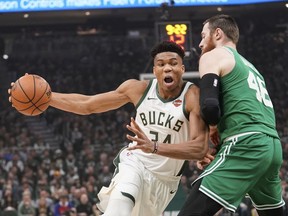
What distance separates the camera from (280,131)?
21031 millimetres

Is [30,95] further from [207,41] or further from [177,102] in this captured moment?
[207,41]

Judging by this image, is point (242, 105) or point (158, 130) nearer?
point (242, 105)

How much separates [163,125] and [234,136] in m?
0.96

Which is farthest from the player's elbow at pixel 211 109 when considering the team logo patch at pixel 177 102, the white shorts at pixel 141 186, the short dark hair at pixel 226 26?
the white shorts at pixel 141 186

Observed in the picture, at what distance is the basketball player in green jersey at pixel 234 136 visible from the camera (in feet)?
15.5

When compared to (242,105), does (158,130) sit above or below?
below

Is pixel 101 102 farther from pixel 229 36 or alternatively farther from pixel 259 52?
pixel 259 52

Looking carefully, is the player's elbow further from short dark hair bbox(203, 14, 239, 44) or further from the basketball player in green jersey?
short dark hair bbox(203, 14, 239, 44)

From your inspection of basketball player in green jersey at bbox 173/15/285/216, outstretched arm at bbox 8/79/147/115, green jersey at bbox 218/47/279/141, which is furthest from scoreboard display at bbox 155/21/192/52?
green jersey at bbox 218/47/279/141

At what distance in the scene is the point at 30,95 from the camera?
5.91 metres

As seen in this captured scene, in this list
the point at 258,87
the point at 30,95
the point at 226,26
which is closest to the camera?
the point at 258,87

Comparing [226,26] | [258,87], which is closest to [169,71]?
[226,26]

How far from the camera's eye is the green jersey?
489cm

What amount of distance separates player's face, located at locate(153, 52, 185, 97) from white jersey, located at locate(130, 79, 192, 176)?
0.29 feet
